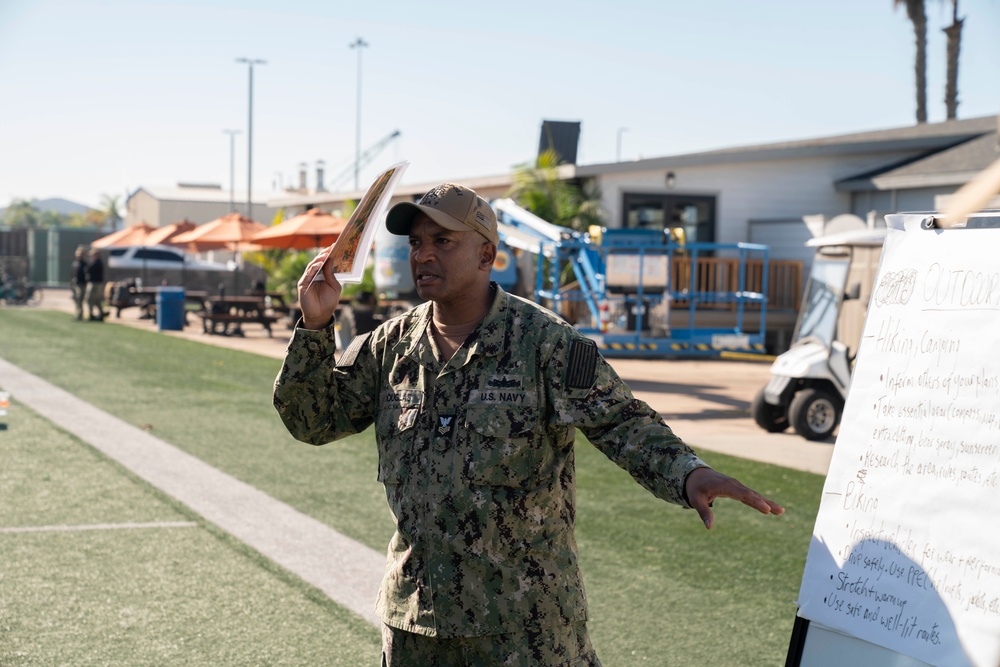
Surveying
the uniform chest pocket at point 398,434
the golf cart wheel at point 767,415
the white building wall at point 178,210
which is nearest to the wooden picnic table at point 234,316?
the golf cart wheel at point 767,415

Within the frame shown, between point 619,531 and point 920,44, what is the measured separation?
38830mm

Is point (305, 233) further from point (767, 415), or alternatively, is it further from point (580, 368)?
point (580, 368)

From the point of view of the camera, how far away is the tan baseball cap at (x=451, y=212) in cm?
300

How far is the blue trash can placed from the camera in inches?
1045

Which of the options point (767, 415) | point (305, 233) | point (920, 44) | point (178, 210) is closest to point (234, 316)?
point (305, 233)

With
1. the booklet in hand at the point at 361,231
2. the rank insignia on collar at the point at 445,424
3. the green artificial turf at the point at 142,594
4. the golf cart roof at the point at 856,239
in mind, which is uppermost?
the golf cart roof at the point at 856,239

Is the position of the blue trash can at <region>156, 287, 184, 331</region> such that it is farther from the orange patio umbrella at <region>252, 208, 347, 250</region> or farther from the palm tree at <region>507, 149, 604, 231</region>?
the palm tree at <region>507, 149, 604, 231</region>

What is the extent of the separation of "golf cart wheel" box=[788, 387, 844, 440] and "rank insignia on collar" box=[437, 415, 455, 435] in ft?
28.6

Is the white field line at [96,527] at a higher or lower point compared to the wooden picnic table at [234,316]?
lower

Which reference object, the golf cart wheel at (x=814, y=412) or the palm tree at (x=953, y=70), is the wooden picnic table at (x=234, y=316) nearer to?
the golf cart wheel at (x=814, y=412)

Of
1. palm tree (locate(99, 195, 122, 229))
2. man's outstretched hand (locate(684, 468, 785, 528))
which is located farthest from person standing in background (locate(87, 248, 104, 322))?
palm tree (locate(99, 195, 122, 229))

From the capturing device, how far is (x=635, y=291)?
19.3 m

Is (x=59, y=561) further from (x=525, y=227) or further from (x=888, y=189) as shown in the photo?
(x=888, y=189)

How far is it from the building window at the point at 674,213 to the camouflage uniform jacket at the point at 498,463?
2124cm
